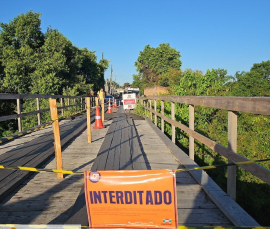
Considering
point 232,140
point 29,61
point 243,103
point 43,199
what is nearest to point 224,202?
point 232,140

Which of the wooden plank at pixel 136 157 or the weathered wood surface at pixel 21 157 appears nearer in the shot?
the weathered wood surface at pixel 21 157

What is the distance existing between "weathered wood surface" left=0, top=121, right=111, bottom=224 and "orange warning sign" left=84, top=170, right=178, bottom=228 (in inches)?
42.4

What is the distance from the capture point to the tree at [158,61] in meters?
75.5

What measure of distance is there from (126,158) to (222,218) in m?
2.47

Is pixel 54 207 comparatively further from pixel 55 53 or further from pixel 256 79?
pixel 256 79

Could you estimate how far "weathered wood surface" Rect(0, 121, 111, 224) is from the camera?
2.99m

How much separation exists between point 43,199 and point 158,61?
74.8m

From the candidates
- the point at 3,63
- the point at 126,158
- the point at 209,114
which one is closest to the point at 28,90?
the point at 3,63

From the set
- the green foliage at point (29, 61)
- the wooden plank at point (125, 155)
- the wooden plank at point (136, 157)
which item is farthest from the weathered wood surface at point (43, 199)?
the green foliage at point (29, 61)

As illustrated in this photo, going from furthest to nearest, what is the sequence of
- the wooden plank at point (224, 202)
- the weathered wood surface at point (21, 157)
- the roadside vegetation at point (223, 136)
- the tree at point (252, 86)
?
the tree at point (252, 86) → the roadside vegetation at point (223, 136) → the weathered wood surface at point (21, 157) → the wooden plank at point (224, 202)

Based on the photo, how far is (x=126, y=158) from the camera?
510cm

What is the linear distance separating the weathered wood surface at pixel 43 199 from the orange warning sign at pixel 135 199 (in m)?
1.08

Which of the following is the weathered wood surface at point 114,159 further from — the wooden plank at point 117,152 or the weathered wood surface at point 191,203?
the weathered wood surface at point 191,203

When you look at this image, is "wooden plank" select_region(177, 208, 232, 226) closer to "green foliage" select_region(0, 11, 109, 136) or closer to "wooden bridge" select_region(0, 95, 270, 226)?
"wooden bridge" select_region(0, 95, 270, 226)
